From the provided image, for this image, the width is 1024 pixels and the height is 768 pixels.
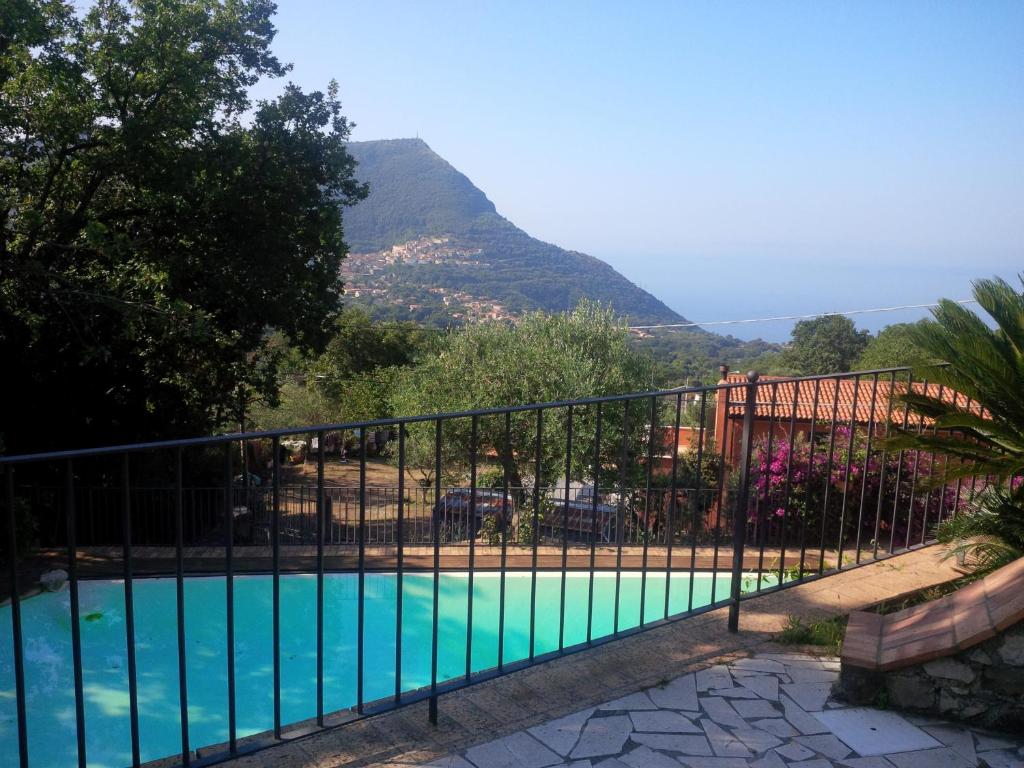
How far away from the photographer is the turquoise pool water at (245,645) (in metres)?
5.50

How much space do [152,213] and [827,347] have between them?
123 ft

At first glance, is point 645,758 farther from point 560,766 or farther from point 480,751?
point 480,751

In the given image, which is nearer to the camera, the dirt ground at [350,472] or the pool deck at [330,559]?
the pool deck at [330,559]

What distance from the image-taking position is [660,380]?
707 inches

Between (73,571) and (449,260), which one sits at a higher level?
(449,260)

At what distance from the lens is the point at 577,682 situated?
3023 millimetres

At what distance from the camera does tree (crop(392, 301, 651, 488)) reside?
13719mm

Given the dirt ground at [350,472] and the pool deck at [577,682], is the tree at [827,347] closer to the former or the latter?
the dirt ground at [350,472]

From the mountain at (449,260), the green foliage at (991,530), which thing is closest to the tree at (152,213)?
the green foliage at (991,530)

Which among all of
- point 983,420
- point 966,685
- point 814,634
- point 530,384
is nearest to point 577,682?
point 814,634

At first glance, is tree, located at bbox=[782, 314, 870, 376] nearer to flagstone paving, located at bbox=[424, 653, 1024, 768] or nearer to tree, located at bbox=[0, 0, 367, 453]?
tree, located at bbox=[0, 0, 367, 453]

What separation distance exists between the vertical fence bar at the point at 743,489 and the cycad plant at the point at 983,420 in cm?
94

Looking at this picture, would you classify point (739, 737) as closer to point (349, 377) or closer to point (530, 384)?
point (530, 384)

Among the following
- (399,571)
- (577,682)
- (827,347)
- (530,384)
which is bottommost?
(827,347)
